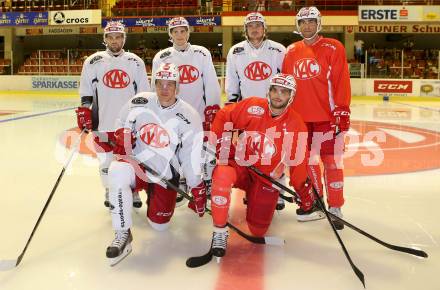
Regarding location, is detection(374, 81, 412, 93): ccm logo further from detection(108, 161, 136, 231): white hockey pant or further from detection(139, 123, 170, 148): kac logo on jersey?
detection(108, 161, 136, 231): white hockey pant

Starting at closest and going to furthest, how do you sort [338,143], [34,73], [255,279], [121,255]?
1. [255,279]
2. [121,255]
3. [338,143]
4. [34,73]

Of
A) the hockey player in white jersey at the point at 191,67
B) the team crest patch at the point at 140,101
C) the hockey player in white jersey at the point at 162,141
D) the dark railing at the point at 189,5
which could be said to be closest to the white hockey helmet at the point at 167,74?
the hockey player in white jersey at the point at 162,141

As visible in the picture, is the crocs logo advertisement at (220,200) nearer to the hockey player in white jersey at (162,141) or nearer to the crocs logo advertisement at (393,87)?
A: the hockey player in white jersey at (162,141)

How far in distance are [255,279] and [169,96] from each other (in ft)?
4.08

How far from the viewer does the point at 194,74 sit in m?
3.96

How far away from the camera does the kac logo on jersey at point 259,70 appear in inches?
150

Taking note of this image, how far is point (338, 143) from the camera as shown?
11.6ft

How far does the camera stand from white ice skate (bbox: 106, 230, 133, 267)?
2.73m

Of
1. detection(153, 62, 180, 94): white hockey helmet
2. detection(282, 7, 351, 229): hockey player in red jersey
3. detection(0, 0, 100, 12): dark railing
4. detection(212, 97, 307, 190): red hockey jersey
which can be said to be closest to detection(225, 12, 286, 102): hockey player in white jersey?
detection(282, 7, 351, 229): hockey player in red jersey

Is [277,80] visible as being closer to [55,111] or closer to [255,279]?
[255,279]

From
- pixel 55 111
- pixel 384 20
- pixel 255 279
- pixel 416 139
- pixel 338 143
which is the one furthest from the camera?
pixel 384 20

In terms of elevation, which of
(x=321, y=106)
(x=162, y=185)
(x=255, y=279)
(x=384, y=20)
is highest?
(x=384, y=20)

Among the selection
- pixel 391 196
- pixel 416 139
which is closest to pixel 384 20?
pixel 416 139

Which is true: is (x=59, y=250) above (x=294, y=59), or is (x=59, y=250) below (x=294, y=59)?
below
